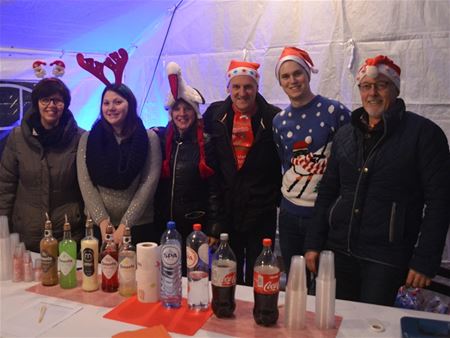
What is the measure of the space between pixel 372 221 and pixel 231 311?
2.07 feet

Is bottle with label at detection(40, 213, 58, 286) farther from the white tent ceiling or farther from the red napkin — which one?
the white tent ceiling

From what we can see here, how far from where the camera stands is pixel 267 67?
9.86ft

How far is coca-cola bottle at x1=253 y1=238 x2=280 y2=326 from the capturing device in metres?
1.14

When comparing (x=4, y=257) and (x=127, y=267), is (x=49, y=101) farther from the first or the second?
(x=127, y=267)

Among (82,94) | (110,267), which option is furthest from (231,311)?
(82,94)

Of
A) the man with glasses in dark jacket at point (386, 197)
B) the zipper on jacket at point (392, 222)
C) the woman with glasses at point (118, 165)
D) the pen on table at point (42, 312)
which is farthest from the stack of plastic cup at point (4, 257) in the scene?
the zipper on jacket at point (392, 222)

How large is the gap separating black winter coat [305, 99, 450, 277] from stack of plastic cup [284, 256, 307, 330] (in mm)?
496

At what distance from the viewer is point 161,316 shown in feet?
4.04

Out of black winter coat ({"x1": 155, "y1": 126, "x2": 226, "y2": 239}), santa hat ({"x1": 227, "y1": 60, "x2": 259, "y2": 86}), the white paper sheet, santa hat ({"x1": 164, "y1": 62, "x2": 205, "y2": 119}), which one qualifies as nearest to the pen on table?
the white paper sheet

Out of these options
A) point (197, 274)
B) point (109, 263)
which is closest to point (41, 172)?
point (109, 263)

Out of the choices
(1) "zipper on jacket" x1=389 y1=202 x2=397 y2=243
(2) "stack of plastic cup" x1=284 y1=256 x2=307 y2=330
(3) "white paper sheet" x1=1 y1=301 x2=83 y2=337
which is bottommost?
(3) "white paper sheet" x1=1 y1=301 x2=83 y2=337

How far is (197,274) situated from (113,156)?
0.88 meters

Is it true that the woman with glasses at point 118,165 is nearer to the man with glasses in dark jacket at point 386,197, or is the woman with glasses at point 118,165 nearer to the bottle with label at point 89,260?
the bottle with label at point 89,260

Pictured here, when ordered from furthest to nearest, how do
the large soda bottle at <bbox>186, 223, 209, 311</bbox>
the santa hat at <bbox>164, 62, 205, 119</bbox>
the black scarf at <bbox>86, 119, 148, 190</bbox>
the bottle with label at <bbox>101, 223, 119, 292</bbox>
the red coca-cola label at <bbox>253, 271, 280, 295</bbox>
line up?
the santa hat at <bbox>164, 62, 205, 119</bbox> < the black scarf at <bbox>86, 119, 148, 190</bbox> < the bottle with label at <bbox>101, 223, 119, 292</bbox> < the large soda bottle at <bbox>186, 223, 209, 311</bbox> < the red coca-cola label at <bbox>253, 271, 280, 295</bbox>
